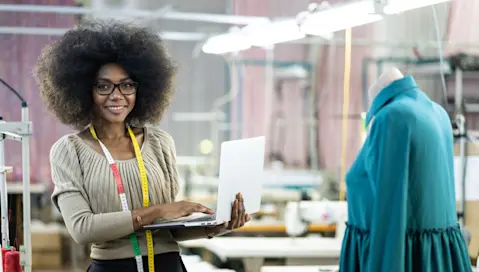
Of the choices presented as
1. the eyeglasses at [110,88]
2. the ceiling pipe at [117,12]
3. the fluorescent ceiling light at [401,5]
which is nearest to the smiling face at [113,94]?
the eyeglasses at [110,88]

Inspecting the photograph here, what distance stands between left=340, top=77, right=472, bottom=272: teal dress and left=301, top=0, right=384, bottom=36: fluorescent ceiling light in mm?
828

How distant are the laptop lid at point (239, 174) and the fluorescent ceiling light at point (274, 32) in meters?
1.34

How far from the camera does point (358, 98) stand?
22.6 feet

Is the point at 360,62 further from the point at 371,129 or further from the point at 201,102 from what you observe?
the point at 371,129

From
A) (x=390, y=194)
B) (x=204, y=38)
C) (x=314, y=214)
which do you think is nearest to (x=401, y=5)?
(x=390, y=194)

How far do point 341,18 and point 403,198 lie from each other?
125cm

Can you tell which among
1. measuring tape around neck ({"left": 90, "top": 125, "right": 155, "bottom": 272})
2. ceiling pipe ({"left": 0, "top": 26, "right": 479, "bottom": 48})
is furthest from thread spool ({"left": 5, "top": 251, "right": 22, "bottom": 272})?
ceiling pipe ({"left": 0, "top": 26, "right": 479, "bottom": 48})

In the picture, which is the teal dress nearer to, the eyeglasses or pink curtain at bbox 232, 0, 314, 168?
the eyeglasses

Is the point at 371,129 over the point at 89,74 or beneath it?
beneath

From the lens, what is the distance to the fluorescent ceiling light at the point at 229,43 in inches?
171

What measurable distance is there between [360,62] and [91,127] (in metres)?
5.03

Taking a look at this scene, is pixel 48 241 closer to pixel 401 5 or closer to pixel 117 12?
pixel 117 12

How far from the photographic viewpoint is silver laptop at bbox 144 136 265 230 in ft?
7.25

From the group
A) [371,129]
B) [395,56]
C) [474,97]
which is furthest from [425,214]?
[395,56]
